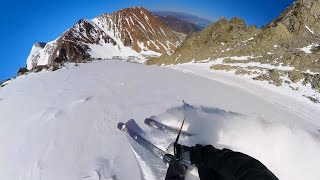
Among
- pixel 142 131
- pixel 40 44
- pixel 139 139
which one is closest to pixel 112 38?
pixel 40 44

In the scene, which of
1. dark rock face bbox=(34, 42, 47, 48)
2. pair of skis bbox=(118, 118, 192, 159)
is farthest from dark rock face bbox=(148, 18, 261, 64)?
dark rock face bbox=(34, 42, 47, 48)

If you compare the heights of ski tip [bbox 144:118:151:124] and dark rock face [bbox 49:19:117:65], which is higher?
ski tip [bbox 144:118:151:124]

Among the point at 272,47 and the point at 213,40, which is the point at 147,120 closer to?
the point at 272,47

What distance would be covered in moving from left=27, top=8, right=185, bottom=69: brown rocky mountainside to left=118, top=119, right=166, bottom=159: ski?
120 meters

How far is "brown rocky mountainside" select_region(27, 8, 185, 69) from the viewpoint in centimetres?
12950

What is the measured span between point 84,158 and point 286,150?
3510mm

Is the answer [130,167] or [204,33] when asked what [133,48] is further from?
[130,167]

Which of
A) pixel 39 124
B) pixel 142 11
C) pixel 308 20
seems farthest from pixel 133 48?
pixel 39 124

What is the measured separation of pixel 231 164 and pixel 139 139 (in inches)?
122

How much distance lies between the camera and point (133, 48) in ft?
518

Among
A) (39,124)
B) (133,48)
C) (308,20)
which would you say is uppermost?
(308,20)

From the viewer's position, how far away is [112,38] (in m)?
157

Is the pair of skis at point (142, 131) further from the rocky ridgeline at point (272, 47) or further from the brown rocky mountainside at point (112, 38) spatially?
the brown rocky mountainside at point (112, 38)

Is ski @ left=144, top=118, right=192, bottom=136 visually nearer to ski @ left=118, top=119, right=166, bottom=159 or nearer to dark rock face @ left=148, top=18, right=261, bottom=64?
ski @ left=118, top=119, right=166, bottom=159
